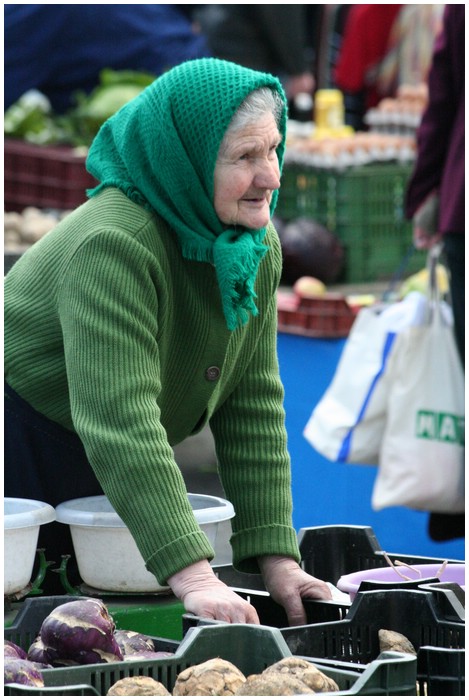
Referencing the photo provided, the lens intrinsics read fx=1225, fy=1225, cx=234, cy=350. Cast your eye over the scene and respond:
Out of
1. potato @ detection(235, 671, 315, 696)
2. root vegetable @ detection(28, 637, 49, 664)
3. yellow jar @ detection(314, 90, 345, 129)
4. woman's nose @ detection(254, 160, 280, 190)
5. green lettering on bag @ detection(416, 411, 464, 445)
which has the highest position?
yellow jar @ detection(314, 90, 345, 129)

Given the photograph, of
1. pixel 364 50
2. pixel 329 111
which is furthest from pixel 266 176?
pixel 364 50

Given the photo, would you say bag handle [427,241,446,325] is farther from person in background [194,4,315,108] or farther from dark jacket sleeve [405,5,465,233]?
person in background [194,4,315,108]

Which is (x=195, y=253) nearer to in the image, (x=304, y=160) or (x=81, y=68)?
(x=304, y=160)

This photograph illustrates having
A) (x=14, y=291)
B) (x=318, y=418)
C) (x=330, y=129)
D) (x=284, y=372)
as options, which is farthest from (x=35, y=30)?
(x=14, y=291)

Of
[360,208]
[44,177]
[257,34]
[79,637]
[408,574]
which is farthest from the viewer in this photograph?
[257,34]

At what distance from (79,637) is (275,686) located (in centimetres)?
29

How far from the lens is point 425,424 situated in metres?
4.03

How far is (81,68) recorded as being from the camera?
625 centimetres

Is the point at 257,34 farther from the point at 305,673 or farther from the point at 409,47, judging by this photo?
the point at 305,673

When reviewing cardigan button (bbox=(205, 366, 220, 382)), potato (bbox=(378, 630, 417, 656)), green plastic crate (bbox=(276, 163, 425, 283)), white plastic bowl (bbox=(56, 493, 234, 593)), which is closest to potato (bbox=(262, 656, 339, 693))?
potato (bbox=(378, 630, 417, 656))

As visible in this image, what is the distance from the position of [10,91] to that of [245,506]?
4158mm

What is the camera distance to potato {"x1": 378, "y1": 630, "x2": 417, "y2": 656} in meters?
1.73

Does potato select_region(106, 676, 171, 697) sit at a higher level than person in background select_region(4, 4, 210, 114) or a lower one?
lower

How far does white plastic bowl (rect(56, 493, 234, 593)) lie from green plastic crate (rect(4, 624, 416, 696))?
1.55 feet
